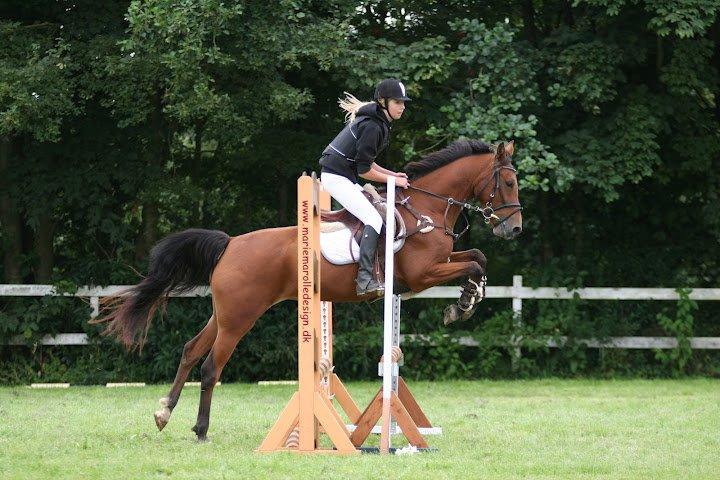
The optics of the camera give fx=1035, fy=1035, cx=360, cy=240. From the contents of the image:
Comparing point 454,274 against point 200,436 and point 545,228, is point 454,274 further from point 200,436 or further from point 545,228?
point 545,228

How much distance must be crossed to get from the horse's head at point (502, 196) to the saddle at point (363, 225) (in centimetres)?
82

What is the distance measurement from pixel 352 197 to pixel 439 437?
2128 mm

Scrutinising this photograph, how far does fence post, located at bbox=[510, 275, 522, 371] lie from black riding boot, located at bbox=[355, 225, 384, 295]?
6.72 metres

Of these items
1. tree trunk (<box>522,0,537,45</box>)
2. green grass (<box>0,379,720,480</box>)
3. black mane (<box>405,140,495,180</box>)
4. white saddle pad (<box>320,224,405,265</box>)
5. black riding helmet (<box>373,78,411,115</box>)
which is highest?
tree trunk (<box>522,0,537,45</box>)

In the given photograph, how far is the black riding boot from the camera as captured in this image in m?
8.17

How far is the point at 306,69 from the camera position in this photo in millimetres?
14625

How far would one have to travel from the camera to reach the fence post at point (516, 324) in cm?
1452

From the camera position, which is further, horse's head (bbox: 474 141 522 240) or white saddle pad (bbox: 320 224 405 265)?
horse's head (bbox: 474 141 522 240)

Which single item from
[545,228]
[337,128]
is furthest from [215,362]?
[545,228]

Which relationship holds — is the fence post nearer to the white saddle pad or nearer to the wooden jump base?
the white saddle pad

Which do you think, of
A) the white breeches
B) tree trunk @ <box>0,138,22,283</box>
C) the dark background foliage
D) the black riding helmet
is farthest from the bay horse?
tree trunk @ <box>0,138,22,283</box>

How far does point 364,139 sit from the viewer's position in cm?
782

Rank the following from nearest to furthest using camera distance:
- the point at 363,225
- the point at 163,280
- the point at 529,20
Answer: the point at 363,225 → the point at 163,280 → the point at 529,20

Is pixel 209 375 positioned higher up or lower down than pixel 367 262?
lower down
